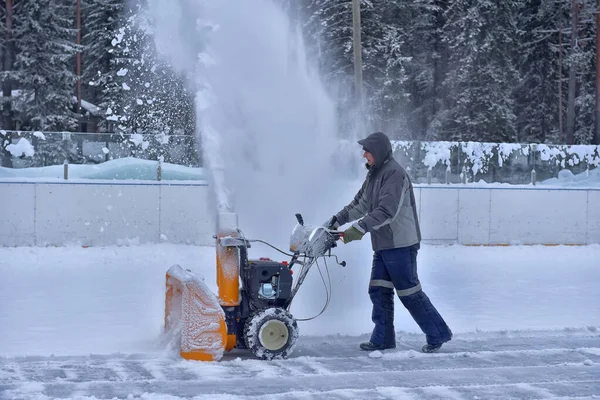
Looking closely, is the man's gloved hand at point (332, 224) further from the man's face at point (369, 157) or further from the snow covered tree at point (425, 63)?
the snow covered tree at point (425, 63)

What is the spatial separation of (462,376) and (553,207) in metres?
12.5

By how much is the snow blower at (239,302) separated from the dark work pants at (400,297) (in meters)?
0.50

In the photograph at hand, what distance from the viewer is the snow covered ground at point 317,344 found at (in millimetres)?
5715

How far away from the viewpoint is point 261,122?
34.6 feet

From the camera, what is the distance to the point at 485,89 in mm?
38625

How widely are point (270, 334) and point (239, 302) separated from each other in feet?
1.16

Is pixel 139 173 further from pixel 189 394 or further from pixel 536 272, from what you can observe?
pixel 189 394

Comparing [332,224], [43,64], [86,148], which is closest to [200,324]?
[332,224]

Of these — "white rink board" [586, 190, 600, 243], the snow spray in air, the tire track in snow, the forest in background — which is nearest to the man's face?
the snow spray in air

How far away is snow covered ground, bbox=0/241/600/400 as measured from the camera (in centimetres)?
571

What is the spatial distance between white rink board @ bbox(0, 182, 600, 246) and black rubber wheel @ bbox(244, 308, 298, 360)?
24.0ft

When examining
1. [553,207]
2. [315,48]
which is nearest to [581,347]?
[553,207]

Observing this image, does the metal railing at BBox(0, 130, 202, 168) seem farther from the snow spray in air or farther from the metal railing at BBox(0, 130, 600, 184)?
the snow spray in air

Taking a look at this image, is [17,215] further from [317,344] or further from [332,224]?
[332,224]
